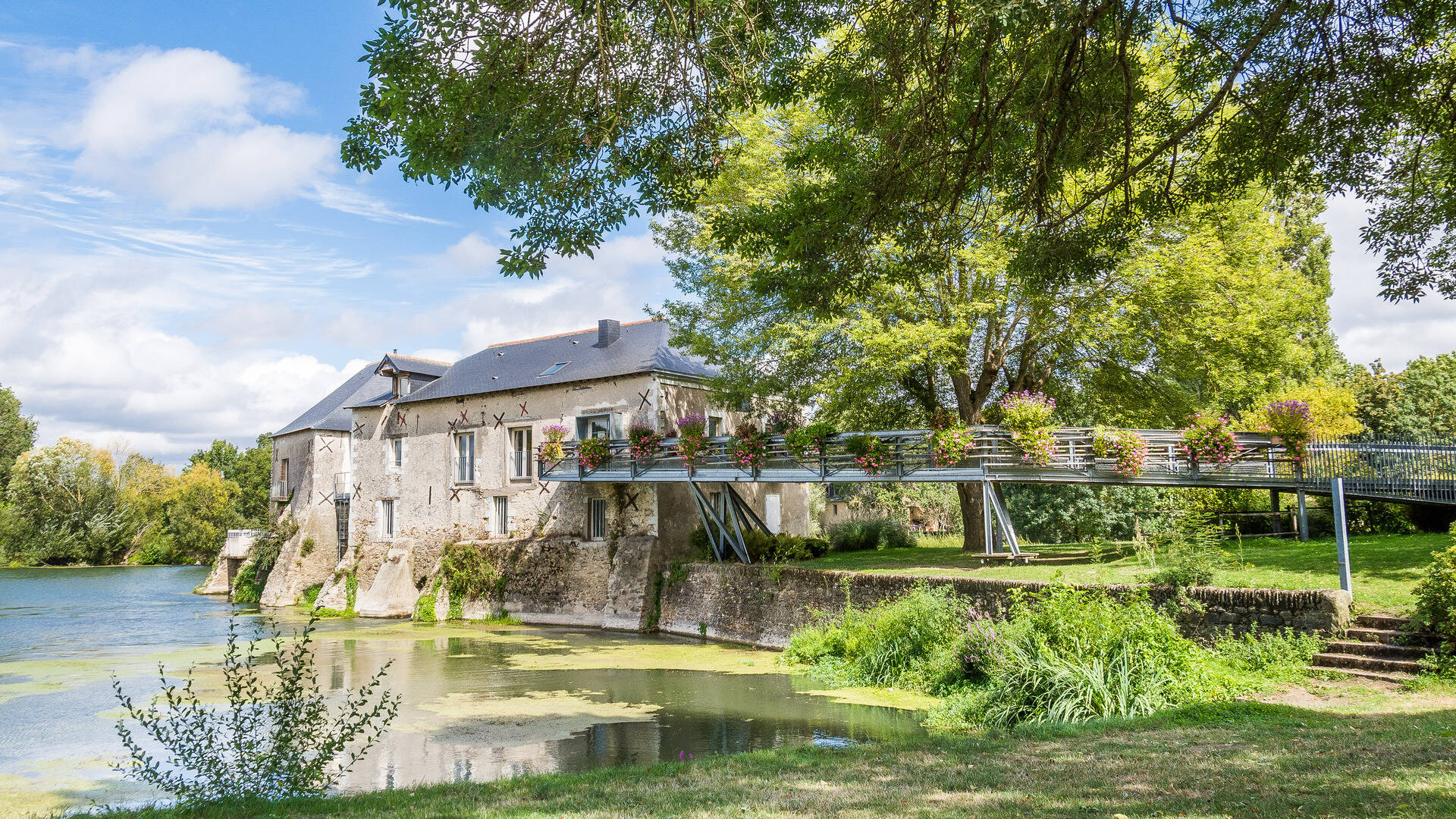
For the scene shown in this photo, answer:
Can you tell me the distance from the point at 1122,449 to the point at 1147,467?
0.83 m

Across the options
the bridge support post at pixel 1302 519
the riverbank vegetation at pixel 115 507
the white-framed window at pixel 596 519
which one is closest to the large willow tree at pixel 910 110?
the bridge support post at pixel 1302 519

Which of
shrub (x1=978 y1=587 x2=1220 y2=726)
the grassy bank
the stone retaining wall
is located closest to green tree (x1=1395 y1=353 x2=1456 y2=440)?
the stone retaining wall

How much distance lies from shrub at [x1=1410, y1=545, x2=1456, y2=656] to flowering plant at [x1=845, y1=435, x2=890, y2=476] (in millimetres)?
7839

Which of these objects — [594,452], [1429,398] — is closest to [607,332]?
[594,452]

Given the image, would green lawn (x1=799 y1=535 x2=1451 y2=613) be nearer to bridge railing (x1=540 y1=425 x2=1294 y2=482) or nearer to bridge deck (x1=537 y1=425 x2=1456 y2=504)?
bridge deck (x1=537 y1=425 x2=1456 y2=504)

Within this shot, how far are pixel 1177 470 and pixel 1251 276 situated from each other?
143 inches

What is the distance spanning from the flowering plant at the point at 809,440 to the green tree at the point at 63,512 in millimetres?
47022

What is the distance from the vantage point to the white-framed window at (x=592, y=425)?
20694mm

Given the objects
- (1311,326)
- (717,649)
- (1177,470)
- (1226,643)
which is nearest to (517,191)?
(1226,643)

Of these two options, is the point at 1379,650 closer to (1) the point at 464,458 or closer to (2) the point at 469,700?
(2) the point at 469,700

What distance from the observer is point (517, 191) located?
621cm

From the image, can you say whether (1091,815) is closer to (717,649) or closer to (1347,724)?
(1347,724)

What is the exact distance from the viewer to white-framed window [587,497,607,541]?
68.3ft

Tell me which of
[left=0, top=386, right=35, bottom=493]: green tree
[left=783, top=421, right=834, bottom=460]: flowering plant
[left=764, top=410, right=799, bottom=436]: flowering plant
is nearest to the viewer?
[left=783, top=421, right=834, bottom=460]: flowering plant
